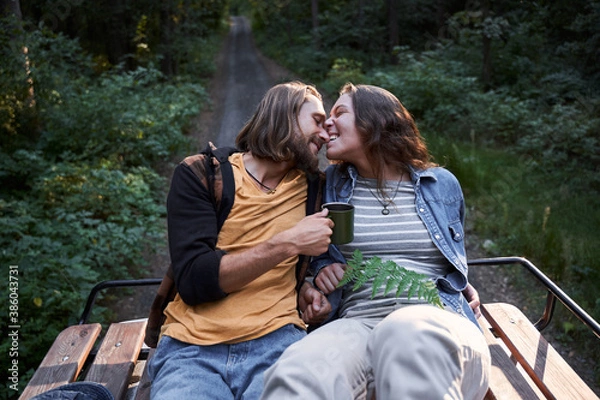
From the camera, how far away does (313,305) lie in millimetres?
2273

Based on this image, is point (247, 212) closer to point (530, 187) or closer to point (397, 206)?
point (397, 206)

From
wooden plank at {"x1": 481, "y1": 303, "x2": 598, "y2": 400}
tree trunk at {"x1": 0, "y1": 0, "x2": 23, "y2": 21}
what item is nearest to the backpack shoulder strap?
wooden plank at {"x1": 481, "y1": 303, "x2": 598, "y2": 400}

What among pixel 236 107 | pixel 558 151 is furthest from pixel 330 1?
pixel 558 151

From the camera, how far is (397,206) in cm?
A: 249

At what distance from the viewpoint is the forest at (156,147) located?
15.4 ft

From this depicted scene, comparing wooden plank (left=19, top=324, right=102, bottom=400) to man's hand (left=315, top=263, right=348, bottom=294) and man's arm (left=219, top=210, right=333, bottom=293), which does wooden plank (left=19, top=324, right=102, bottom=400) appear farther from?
man's hand (left=315, top=263, right=348, bottom=294)

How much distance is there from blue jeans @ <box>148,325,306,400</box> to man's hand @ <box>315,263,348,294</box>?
0.93ft

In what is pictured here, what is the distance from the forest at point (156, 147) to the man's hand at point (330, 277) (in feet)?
9.28

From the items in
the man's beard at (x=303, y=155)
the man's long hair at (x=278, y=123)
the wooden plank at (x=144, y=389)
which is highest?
the man's long hair at (x=278, y=123)

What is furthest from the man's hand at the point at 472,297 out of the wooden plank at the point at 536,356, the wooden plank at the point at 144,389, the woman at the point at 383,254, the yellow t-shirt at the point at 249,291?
the wooden plank at the point at 144,389

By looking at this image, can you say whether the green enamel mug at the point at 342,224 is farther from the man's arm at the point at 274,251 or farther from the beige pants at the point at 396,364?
the beige pants at the point at 396,364

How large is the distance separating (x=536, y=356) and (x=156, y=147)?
7.71 meters

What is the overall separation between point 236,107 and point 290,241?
1449cm

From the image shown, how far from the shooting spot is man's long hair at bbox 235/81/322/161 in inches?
92.0
